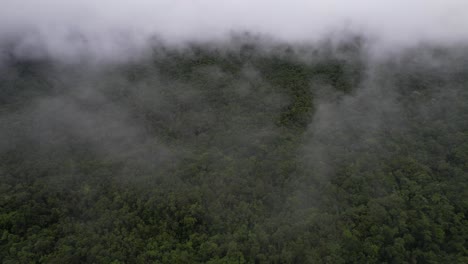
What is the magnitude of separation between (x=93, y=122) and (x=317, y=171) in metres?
41.9

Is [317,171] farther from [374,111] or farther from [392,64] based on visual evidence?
[392,64]

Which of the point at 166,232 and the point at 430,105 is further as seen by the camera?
the point at 430,105

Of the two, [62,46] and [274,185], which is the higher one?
[62,46]

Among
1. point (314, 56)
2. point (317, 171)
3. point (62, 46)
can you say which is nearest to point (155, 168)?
point (317, 171)

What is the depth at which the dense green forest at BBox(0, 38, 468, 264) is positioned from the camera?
36219 millimetres

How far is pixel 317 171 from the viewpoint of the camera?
4575 cm

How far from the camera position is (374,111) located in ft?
204

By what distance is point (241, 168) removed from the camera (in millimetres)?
47406

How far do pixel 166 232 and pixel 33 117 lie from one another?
40.6 metres

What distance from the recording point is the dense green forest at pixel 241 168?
1426 inches

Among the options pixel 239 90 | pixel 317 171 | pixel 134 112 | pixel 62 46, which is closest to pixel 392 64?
pixel 239 90

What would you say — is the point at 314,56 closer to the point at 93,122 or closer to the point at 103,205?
the point at 93,122

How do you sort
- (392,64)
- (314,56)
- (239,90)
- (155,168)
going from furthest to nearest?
1. (314,56)
2. (392,64)
3. (239,90)
4. (155,168)

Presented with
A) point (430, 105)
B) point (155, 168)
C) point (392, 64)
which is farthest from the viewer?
point (392, 64)
